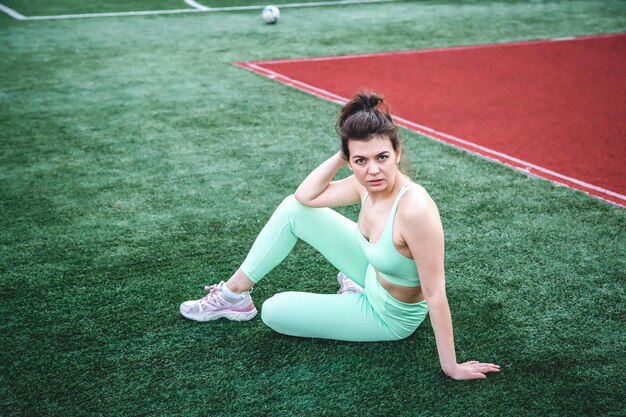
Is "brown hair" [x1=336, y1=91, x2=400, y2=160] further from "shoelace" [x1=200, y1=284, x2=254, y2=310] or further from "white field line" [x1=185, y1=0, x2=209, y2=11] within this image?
"white field line" [x1=185, y1=0, x2=209, y2=11]

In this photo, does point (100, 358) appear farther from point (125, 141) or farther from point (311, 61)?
point (311, 61)

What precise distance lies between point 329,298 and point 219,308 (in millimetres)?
572

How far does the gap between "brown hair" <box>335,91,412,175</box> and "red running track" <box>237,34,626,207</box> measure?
8.63 ft

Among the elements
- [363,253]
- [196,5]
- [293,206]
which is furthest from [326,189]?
[196,5]

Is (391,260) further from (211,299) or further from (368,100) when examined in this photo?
(211,299)

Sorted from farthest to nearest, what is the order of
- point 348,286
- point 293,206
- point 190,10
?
point 190,10
point 348,286
point 293,206

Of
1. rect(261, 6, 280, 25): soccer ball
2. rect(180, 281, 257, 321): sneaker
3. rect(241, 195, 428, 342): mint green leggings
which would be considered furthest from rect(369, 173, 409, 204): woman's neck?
rect(261, 6, 280, 25): soccer ball

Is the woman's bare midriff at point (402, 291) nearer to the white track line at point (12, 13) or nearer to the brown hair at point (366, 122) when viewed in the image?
the brown hair at point (366, 122)

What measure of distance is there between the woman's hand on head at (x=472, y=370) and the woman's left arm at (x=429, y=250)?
0.16 m

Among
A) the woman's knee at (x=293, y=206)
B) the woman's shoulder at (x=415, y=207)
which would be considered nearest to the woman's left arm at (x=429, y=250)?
the woman's shoulder at (x=415, y=207)

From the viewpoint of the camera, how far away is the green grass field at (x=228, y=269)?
104 inches

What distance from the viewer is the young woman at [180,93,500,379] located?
2471mm

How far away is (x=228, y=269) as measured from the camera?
Result: 3.61 metres

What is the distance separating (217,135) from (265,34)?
205 inches
